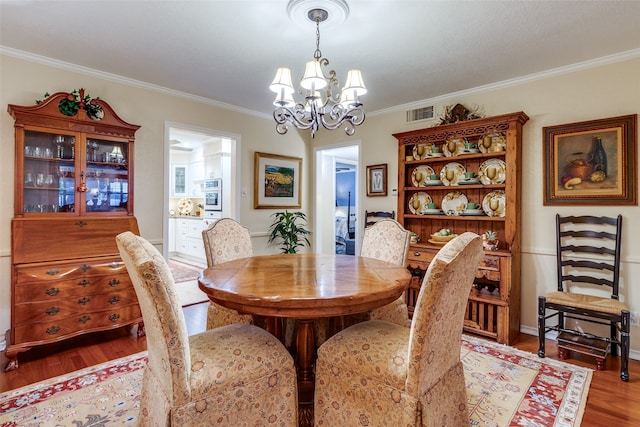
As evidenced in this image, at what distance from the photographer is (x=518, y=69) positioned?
3.01 m

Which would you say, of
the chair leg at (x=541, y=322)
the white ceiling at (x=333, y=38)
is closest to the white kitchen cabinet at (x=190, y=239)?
the white ceiling at (x=333, y=38)

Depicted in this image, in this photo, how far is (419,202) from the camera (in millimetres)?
3959

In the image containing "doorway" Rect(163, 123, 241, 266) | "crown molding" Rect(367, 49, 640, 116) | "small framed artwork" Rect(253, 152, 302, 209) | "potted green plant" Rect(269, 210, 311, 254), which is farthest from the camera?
"doorway" Rect(163, 123, 241, 266)

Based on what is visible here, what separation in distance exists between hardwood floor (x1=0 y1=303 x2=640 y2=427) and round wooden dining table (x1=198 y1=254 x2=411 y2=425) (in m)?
1.35

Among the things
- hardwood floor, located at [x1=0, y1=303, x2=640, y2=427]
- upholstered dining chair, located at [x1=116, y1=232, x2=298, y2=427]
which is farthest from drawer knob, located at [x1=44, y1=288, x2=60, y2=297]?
upholstered dining chair, located at [x1=116, y1=232, x2=298, y2=427]

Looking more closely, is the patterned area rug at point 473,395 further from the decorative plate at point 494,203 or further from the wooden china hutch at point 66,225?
the decorative plate at point 494,203

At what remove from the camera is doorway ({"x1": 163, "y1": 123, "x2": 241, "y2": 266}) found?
625 centimetres

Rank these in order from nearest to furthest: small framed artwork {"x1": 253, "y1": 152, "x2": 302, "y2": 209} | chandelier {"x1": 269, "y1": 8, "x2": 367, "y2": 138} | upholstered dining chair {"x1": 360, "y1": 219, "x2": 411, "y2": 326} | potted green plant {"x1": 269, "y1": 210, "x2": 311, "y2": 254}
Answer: chandelier {"x1": 269, "y1": 8, "x2": 367, "y2": 138}
upholstered dining chair {"x1": 360, "y1": 219, "x2": 411, "y2": 326}
small framed artwork {"x1": 253, "y1": 152, "x2": 302, "y2": 209}
potted green plant {"x1": 269, "y1": 210, "x2": 311, "y2": 254}

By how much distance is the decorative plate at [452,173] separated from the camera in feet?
11.9

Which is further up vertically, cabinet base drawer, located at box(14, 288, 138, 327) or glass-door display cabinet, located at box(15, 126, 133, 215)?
glass-door display cabinet, located at box(15, 126, 133, 215)

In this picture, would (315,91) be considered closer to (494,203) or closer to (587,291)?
(494,203)

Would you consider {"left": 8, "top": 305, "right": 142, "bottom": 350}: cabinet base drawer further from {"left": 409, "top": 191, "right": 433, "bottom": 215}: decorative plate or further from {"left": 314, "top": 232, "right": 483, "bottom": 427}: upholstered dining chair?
{"left": 409, "top": 191, "right": 433, "bottom": 215}: decorative plate

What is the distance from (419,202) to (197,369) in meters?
3.17

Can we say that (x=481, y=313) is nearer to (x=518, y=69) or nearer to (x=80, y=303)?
(x=518, y=69)
